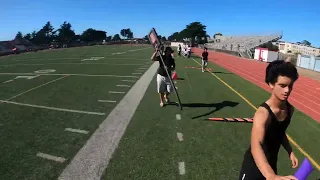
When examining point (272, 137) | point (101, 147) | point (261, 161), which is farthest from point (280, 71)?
point (101, 147)

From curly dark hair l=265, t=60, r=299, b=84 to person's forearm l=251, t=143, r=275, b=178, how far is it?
0.59 meters

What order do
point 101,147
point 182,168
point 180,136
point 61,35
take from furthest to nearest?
1. point 61,35
2. point 180,136
3. point 101,147
4. point 182,168

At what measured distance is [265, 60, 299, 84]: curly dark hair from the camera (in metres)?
2.49

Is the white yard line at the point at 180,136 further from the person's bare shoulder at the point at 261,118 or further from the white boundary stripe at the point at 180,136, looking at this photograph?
the person's bare shoulder at the point at 261,118

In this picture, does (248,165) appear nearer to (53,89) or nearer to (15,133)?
(15,133)

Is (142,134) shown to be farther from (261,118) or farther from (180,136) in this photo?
(261,118)

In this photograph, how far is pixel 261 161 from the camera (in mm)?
2236

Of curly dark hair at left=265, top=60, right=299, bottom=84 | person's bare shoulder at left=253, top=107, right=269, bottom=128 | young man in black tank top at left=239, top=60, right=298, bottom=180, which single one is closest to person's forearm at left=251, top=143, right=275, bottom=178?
young man in black tank top at left=239, top=60, right=298, bottom=180

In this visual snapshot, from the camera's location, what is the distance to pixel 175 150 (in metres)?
6.07

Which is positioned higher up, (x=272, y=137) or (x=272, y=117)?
(x=272, y=117)

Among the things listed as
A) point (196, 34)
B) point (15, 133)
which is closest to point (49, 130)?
point (15, 133)

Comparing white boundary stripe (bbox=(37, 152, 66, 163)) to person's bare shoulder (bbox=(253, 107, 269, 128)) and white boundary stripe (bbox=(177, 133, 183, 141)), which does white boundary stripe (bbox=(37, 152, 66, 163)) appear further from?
person's bare shoulder (bbox=(253, 107, 269, 128))

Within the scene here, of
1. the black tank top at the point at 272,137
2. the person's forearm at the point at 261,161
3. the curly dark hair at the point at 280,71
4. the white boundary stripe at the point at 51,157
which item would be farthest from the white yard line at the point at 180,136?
the person's forearm at the point at 261,161

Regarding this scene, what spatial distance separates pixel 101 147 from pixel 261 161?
4388mm
